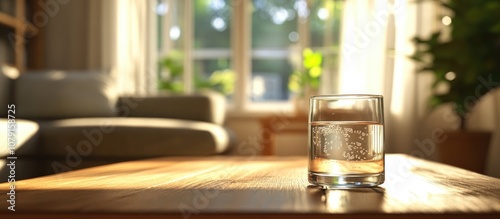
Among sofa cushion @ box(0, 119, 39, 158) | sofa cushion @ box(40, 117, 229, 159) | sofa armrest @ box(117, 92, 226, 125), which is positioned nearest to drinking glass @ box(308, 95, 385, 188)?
sofa cushion @ box(0, 119, 39, 158)

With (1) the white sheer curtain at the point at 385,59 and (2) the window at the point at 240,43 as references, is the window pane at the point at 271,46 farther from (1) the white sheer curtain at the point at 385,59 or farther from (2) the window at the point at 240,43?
(1) the white sheer curtain at the point at 385,59

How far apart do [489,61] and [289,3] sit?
190 centimetres

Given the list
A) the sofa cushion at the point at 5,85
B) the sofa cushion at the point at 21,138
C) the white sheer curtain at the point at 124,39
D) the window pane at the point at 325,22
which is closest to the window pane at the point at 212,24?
the white sheer curtain at the point at 124,39

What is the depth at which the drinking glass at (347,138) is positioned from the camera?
31.0 inches

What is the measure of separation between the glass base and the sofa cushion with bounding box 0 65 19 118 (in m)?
2.67

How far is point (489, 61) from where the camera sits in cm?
269

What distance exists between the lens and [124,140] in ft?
8.63

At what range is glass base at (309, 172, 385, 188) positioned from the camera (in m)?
0.80

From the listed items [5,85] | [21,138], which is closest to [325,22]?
[5,85]

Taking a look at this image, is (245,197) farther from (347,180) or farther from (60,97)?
(60,97)

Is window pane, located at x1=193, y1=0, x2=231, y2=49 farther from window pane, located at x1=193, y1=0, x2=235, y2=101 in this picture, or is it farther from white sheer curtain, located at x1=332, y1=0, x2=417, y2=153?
white sheer curtain, located at x1=332, y1=0, x2=417, y2=153

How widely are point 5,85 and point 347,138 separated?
9.44 feet

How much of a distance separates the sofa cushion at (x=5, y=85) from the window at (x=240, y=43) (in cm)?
114

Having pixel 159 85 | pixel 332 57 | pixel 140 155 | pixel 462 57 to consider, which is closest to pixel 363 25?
pixel 332 57
